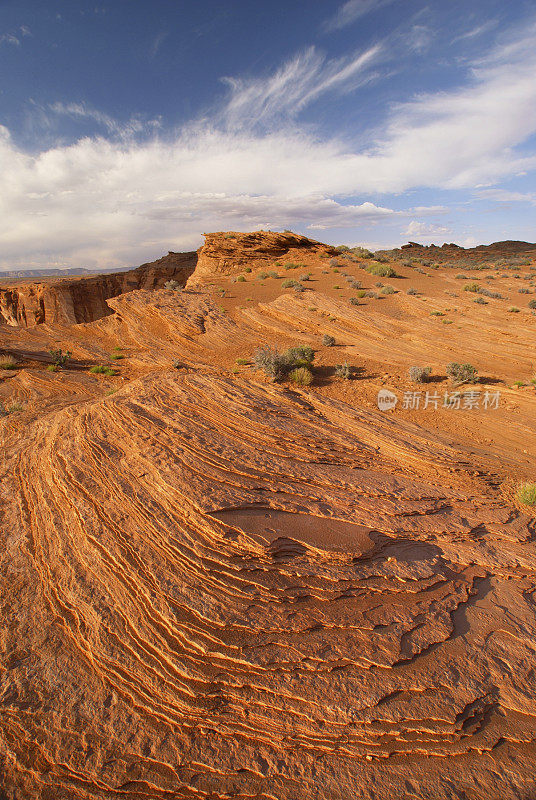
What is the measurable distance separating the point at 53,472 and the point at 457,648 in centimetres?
597

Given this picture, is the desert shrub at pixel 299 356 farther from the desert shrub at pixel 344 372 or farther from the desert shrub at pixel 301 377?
Result: the desert shrub at pixel 344 372

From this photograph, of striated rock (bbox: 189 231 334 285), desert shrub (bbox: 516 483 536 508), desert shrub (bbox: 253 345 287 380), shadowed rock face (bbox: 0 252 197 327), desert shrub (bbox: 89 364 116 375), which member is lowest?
desert shrub (bbox: 516 483 536 508)

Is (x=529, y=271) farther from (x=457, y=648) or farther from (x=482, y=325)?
(x=457, y=648)

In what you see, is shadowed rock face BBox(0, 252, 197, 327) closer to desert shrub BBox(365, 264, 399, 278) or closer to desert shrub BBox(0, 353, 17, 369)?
desert shrub BBox(365, 264, 399, 278)

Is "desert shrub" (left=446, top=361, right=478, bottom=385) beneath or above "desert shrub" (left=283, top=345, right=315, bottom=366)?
beneath

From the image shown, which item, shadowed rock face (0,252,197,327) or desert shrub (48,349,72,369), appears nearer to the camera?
desert shrub (48,349,72,369)

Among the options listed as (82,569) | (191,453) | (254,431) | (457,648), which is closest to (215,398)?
(254,431)

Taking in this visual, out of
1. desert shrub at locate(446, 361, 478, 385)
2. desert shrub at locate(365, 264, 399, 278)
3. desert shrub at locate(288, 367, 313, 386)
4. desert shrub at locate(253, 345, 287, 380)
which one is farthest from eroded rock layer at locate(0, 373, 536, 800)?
desert shrub at locate(365, 264, 399, 278)

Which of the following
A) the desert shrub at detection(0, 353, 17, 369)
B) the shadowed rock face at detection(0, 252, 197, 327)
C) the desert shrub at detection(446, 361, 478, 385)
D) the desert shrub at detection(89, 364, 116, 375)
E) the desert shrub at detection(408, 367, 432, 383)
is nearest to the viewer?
the desert shrub at detection(446, 361, 478, 385)

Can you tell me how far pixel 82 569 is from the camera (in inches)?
168

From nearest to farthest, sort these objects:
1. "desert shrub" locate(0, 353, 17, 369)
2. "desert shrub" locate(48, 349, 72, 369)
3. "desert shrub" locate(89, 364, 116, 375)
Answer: "desert shrub" locate(0, 353, 17, 369) → "desert shrub" locate(89, 364, 116, 375) → "desert shrub" locate(48, 349, 72, 369)

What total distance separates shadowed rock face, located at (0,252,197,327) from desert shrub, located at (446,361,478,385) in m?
43.6

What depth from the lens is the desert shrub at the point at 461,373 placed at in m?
11.8

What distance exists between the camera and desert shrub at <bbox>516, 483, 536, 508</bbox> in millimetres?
6355
